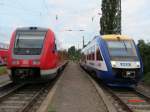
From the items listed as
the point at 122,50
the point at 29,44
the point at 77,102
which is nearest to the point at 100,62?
the point at 122,50

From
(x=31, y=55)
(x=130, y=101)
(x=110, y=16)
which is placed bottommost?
(x=130, y=101)

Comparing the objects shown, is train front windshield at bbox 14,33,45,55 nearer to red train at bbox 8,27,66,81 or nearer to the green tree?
red train at bbox 8,27,66,81

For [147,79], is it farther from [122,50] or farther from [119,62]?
[119,62]

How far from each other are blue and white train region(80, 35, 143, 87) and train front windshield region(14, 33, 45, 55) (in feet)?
10.6

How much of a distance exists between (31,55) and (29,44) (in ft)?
2.77

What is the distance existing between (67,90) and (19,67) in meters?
2.42

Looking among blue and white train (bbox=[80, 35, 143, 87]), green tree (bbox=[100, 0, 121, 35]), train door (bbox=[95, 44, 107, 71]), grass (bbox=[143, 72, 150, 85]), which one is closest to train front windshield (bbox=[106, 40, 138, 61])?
blue and white train (bbox=[80, 35, 143, 87])

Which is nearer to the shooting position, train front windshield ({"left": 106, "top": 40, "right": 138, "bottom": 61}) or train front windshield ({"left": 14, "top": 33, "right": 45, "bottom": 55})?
train front windshield ({"left": 14, "top": 33, "right": 45, "bottom": 55})

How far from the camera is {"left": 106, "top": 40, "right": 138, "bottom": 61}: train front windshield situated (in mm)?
18703

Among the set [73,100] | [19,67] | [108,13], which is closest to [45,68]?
[19,67]

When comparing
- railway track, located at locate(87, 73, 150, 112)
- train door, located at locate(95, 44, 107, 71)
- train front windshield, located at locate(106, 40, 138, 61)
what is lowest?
railway track, located at locate(87, 73, 150, 112)

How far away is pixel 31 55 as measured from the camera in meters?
17.8

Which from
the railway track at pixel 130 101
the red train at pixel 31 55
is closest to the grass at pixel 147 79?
the railway track at pixel 130 101

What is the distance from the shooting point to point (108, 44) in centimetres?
1984
